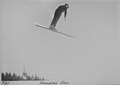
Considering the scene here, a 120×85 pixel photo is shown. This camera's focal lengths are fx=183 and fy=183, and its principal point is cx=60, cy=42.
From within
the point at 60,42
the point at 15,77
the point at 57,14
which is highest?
the point at 57,14

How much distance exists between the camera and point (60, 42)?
2215 millimetres

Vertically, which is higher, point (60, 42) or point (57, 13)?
point (57, 13)

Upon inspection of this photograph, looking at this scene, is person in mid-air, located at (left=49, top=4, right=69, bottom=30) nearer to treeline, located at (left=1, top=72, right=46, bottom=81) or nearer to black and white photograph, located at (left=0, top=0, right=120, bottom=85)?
black and white photograph, located at (left=0, top=0, right=120, bottom=85)

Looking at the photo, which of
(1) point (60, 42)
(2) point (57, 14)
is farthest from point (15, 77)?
(2) point (57, 14)

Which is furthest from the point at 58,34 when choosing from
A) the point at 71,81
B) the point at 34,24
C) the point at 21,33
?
the point at 71,81

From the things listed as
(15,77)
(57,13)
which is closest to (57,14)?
(57,13)

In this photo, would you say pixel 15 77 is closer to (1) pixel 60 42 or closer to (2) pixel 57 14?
(1) pixel 60 42

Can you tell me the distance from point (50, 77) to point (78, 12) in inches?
33.6

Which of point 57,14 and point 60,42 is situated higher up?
point 57,14

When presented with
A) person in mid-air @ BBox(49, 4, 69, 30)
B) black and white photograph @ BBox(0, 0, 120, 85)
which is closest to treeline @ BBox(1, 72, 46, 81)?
black and white photograph @ BBox(0, 0, 120, 85)

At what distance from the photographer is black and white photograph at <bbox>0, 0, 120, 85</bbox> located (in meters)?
2.19

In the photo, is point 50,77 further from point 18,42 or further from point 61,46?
point 18,42

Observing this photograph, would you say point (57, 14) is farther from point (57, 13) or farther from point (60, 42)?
point (60, 42)

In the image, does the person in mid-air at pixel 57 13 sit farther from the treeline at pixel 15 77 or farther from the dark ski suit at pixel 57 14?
the treeline at pixel 15 77
